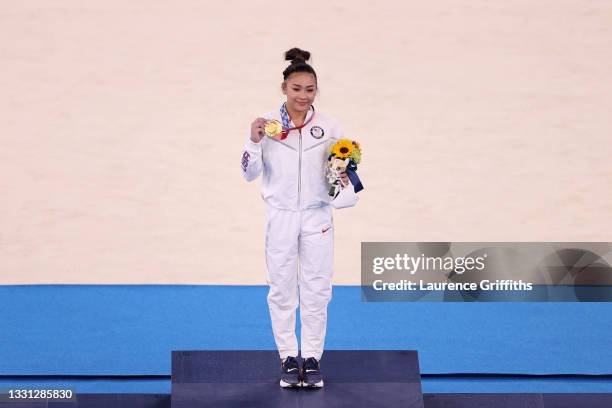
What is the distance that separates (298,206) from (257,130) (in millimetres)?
478

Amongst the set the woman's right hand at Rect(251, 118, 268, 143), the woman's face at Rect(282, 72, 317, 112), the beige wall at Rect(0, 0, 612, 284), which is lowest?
the woman's right hand at Rect(251, 118, 268, 143)

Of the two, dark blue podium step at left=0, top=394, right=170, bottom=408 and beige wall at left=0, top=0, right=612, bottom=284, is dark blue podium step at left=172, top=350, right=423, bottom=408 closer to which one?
dark blue podium step at left=0, top=394, right=170, bottom=408

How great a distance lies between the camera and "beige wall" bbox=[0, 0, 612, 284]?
385 inches

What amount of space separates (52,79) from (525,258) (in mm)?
4320

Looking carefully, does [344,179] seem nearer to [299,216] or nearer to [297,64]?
[299,216]

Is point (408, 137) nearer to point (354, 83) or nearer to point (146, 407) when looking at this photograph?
point (354, 83)

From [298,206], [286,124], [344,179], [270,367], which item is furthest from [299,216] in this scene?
[270,367]

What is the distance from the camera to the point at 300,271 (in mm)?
6301

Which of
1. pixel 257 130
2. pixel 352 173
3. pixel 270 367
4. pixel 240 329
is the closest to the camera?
pixel 257 130

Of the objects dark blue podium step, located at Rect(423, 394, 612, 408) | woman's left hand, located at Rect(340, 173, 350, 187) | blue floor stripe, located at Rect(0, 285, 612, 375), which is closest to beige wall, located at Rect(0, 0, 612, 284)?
blue floor stripe, located at Rect(0, 285, 612, 375)

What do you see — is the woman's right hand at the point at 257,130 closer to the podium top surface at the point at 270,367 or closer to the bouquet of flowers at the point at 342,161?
the bouquet of flowers at the point at 342,161

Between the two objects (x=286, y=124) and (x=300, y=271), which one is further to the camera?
(x=300, y=271)

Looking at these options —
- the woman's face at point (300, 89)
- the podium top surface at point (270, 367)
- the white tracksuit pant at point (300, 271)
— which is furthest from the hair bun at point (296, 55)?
the podium top surface at point (270, 367)

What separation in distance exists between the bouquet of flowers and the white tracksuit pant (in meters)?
0.22
